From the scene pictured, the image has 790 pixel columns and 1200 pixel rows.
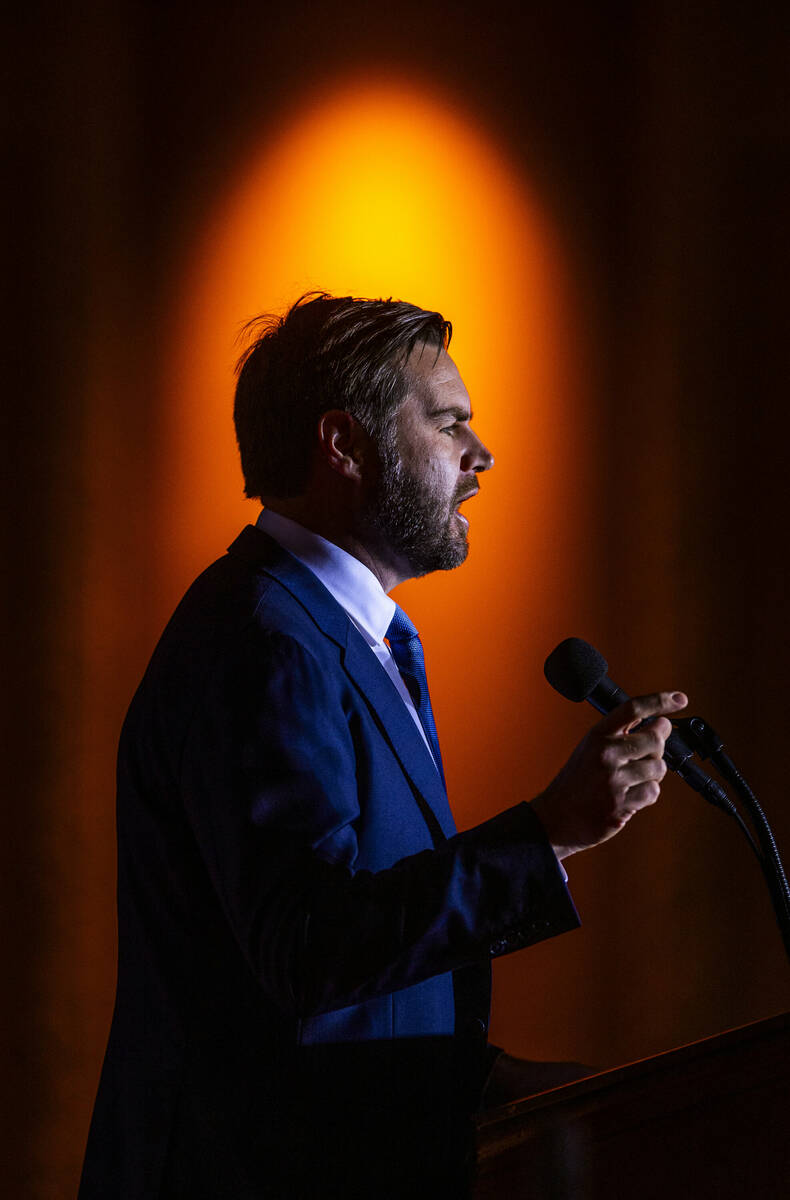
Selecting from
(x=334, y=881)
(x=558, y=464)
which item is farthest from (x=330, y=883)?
(x=558, y=464)

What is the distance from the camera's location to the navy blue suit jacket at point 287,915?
0.90m

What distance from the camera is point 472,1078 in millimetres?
1144

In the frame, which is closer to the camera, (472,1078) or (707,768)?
(472,1078)

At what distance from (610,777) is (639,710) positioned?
0.07m

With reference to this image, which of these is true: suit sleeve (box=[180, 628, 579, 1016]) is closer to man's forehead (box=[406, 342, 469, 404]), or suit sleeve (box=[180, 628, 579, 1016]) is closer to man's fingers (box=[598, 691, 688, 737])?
man's fingers (box=[598, 691, 688, 737])

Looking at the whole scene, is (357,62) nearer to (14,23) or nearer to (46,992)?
(14,23)

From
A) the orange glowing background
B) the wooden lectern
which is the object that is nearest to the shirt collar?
the wooden lectern

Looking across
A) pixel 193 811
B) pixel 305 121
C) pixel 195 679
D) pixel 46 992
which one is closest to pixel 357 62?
pixel 305 121

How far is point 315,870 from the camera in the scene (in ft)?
2.94

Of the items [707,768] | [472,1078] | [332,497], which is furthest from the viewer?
[707,768]

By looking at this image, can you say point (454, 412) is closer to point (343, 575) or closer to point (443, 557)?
point (443, 557)

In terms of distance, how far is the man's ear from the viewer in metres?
1.35

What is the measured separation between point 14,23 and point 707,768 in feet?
6.89

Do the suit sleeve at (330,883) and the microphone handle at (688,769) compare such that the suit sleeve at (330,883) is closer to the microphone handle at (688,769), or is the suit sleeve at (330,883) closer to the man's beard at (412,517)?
the microphone handle at (688,769)
